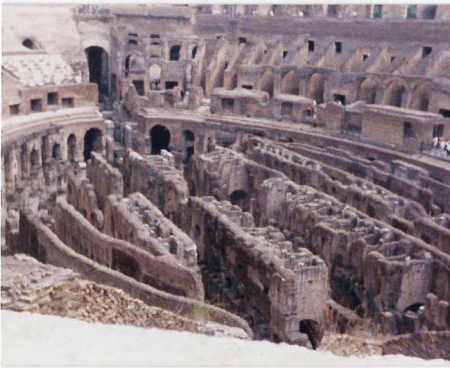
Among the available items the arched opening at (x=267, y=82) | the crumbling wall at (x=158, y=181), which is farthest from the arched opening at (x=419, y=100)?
the crumbling wall at (x=158, y=181)

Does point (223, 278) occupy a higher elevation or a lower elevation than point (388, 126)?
lower

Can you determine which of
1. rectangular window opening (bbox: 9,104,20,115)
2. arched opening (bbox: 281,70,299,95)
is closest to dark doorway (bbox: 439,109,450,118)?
arched opening (bbox: 281,70,299,95)

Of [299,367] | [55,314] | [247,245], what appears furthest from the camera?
[247,245]

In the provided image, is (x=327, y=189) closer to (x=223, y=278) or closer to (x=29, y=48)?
(x=223, y=278)

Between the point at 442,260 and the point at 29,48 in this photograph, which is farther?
the point at 29,48

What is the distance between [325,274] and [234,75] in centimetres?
2526

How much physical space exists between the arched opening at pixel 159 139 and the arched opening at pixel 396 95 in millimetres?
11719

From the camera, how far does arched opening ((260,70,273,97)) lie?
38250 millimetres

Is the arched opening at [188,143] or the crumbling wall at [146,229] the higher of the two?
the crumbling wall at [146,229]

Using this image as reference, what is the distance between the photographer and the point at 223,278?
18.0 m

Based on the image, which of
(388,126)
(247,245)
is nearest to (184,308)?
(247,245)

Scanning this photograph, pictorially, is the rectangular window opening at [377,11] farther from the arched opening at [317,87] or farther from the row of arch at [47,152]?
the row of arch at [47,152]

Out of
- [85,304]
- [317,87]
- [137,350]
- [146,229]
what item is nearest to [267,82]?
[317,87]

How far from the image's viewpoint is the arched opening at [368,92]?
1359 inches
